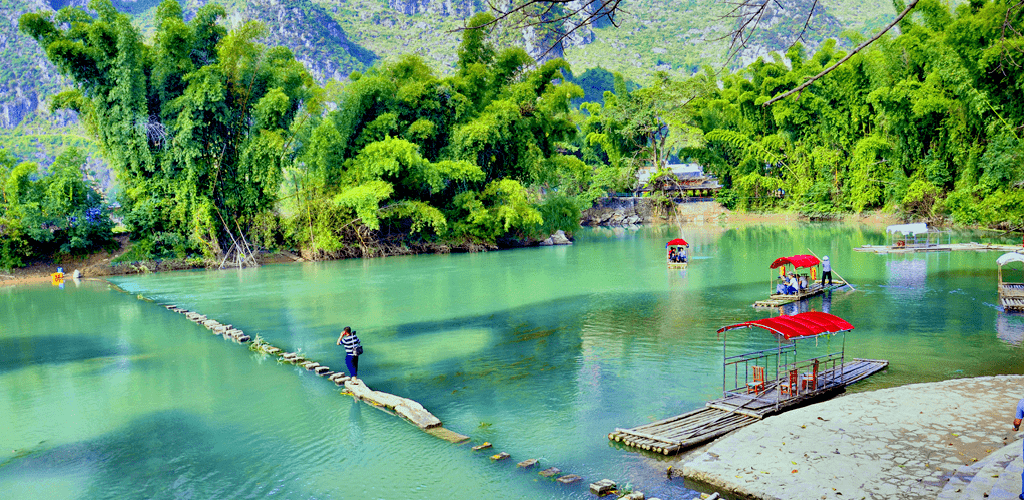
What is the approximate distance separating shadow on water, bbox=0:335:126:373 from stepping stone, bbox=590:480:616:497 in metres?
11.6

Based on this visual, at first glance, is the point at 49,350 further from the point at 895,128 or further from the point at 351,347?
the point at 895,128

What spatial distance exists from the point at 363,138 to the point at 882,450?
2938 centimetres

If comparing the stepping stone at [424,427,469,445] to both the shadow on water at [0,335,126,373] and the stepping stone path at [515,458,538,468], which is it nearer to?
the stepping stone path at [515,458,538,468]

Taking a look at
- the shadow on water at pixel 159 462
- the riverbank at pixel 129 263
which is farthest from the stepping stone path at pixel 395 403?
the riverbank at pixel 129 263

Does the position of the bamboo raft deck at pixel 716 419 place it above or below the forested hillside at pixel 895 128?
below

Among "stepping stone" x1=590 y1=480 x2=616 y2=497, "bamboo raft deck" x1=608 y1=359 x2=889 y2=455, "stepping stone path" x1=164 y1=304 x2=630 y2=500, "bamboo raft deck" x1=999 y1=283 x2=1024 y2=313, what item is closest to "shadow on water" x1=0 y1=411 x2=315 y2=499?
"stepping stone path" x1=164 y1=304 x2=630 y2=500

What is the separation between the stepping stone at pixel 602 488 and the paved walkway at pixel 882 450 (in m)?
0.82

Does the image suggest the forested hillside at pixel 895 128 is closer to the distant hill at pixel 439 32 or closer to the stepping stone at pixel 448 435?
the stepping stone at pixel 448 435

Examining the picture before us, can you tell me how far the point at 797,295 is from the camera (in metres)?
17.6

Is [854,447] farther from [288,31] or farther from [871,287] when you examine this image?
[288,31]

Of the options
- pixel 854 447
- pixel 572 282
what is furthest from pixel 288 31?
pixel 854 447

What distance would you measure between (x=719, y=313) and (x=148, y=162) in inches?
990

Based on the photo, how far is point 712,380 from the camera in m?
10.6

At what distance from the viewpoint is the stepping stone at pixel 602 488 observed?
6789mm
